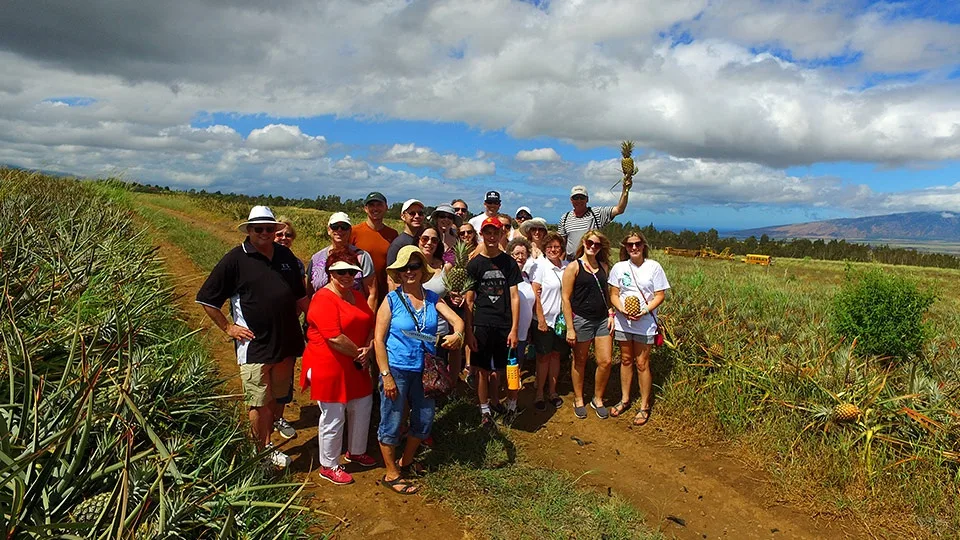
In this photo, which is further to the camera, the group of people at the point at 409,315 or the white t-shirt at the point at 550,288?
the white t-shirt at the point at 550,288

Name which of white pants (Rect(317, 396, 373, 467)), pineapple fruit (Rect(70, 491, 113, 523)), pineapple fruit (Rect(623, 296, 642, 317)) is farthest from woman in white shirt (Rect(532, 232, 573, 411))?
pineapple fruit (Rect(70, 491, 113, 523))

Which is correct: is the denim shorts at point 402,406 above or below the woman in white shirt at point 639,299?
below

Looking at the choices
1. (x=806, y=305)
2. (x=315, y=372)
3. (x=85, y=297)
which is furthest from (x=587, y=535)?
(x=806, y=305)

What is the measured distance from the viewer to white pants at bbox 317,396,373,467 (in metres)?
4.21

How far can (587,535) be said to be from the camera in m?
3.81

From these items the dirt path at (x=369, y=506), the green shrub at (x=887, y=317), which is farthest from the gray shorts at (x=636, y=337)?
the dirt path at (x=369, y=506)

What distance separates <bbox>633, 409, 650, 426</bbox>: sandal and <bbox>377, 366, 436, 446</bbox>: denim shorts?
257cm

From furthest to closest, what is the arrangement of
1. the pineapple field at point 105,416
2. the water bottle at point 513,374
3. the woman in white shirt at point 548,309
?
1. the woman in white shirt at point 548,309
2. the water bottle at point 513,374
3. the pineapple field at point 105,416

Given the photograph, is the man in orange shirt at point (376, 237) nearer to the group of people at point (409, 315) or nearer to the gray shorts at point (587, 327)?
the group of people at point (409, 315)

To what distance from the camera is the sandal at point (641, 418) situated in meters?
5.70

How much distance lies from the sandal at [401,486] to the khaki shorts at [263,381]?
1.20 m

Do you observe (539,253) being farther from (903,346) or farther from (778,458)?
(903,346)

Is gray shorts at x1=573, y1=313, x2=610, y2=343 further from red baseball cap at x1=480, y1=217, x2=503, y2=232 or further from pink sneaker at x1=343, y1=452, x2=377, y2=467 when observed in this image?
pink sneaker at x1=343, y1=452, x2=377, y2=467

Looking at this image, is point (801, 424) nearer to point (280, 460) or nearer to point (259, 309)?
point (280, 460)
